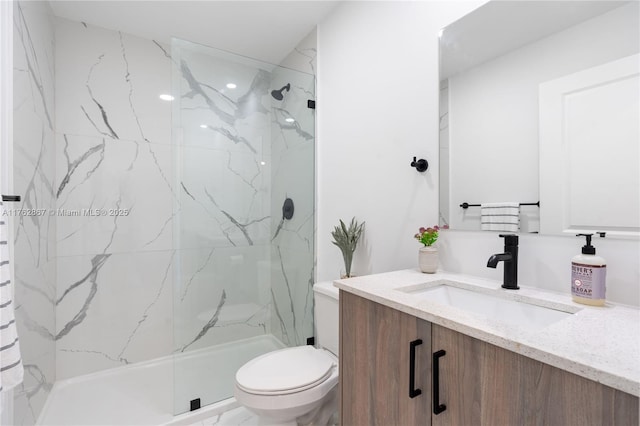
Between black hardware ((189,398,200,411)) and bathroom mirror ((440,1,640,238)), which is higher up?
bathroom mirror ((440,1,640,238))

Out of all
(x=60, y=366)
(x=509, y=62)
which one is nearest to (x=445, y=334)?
(x=509, y=62)

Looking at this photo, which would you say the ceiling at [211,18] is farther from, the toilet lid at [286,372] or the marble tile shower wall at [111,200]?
the toilet lid at [286,372]

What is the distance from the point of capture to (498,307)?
973 mm

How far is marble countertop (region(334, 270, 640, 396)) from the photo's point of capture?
1.58ft

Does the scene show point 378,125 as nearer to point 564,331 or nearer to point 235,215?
point 235,215

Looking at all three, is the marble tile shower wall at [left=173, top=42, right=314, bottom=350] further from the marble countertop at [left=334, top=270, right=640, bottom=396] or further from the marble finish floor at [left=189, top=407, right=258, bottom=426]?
the marble countertop at [left=334, top=270, right=640, bottom=396]

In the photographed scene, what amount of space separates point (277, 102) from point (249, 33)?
57 cm

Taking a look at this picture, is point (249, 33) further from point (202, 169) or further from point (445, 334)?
point (445, 334)

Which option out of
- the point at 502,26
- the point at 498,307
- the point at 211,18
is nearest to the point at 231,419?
the point at 498,307

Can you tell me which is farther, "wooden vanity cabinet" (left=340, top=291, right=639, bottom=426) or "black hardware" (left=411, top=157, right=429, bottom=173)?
"black hardware" (left=411, top=157, right=429, bottom=173)

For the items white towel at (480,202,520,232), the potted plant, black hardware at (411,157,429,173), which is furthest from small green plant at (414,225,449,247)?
black hardware at (411,157,429,173)

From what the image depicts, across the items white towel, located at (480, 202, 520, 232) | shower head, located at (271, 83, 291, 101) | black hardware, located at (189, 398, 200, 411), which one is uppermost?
shower head, located at (271, 83, 291, 101)

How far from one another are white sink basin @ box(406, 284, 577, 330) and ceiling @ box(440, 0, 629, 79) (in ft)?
2.80

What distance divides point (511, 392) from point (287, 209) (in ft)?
5.56
